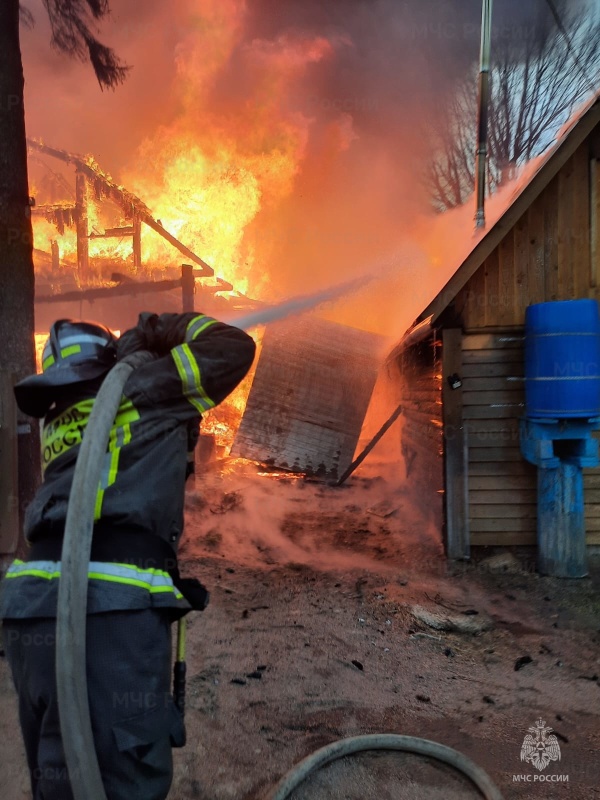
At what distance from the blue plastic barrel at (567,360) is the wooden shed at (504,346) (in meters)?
0.69

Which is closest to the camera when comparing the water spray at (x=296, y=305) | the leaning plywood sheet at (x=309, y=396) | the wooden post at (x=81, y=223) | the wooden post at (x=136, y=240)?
the water spray at (x=296, y=305)

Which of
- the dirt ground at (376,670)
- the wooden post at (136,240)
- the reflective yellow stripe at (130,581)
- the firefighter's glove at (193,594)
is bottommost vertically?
the dirt ground at (376,670)

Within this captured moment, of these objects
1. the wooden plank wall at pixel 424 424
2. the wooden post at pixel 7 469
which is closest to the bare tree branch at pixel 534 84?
the wooden plank wall at pixel 424 424

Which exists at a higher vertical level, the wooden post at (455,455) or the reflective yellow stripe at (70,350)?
the reflective yellow stripe at (70,350)

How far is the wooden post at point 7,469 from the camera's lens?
4523 millimetres

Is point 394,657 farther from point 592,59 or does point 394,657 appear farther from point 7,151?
point 592,59

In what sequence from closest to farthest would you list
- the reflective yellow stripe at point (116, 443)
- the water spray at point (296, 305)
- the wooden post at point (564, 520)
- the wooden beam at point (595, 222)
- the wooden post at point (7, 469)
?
the reflective yellow stripe at point (116, 443) < the wooden post at point (7, 469) < the wooden post at point (564, 520) < the wooden beam at point (595, 222) < the water spray at point (296, 305)

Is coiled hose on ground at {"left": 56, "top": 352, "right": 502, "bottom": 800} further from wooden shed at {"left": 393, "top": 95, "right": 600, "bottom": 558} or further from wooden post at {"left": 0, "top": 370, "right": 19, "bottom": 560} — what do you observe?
wooden shed at {"left": 393, "top": 95, "right": 600, "bottom": 558}

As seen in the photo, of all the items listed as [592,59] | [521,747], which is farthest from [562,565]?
[592,59]

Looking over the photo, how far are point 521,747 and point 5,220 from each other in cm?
556

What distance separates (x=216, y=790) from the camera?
267cm

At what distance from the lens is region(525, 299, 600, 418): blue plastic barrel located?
17.3 ft

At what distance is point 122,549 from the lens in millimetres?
1744

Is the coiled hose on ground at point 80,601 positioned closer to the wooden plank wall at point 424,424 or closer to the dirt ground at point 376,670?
the dirt ground at point 376,670
